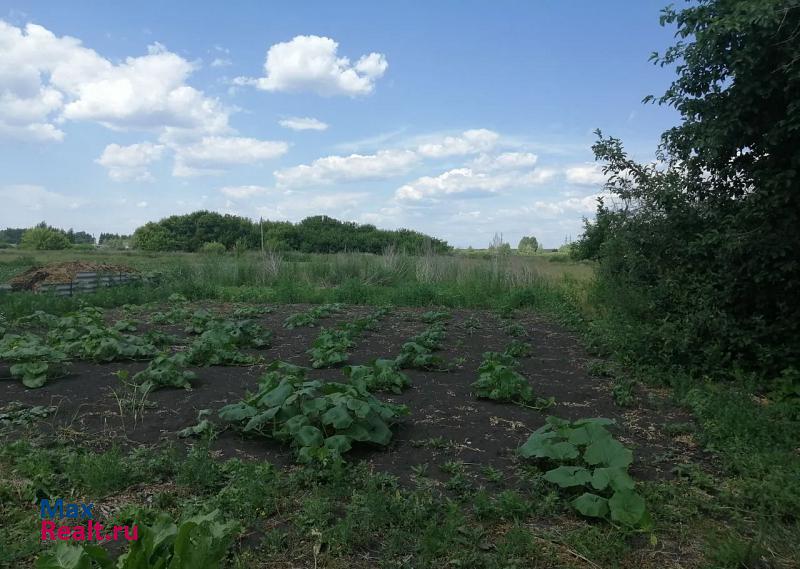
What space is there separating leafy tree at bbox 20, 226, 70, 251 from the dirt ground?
37.1 meters

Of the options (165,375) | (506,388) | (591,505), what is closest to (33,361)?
(165,375)

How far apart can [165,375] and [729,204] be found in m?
6.16

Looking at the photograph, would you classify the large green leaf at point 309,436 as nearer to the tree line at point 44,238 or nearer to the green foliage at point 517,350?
the green foliage at point 517,350

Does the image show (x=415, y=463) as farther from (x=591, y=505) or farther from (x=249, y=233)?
(x=249, y=233)

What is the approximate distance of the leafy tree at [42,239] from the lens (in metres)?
37.2

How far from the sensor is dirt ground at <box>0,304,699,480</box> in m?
3.88

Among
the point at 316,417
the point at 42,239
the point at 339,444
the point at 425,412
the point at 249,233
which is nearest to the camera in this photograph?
the point at 339,444

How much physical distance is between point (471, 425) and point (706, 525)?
1826mm

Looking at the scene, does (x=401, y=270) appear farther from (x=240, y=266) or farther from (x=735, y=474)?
(x=735, y=474)

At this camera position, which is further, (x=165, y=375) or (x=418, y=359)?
(x=418, y=359)

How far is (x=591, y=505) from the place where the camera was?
2982 mm

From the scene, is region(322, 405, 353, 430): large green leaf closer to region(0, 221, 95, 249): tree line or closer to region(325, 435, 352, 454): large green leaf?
region(325, 435, 352, 454): large green leaf

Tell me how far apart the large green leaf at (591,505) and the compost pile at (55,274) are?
545 inches

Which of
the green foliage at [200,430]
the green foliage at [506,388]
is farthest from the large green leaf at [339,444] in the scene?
the green foliage at [506,388]
